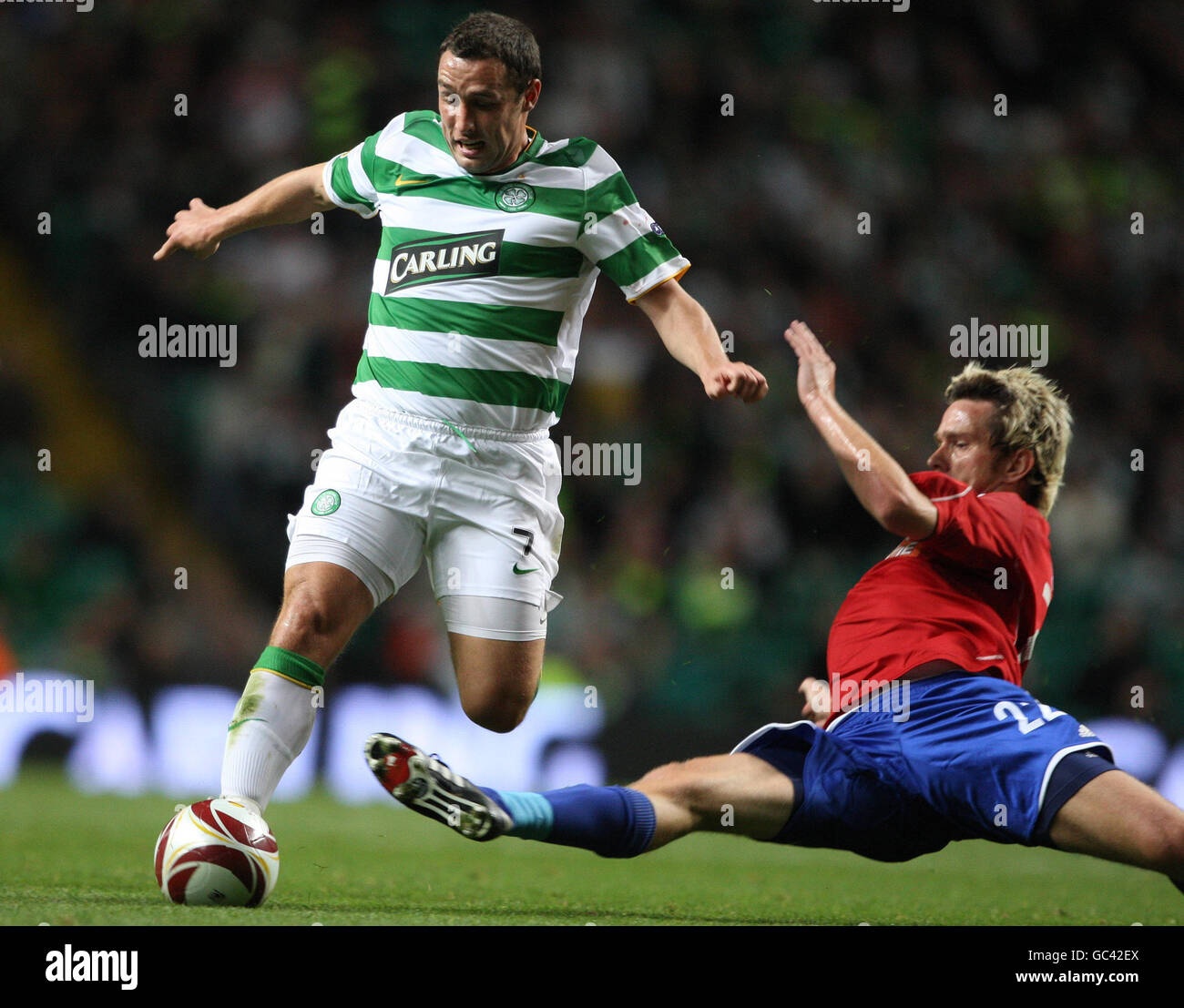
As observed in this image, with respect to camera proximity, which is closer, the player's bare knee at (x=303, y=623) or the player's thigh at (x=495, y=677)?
the player's bare knee at (x=303, y=623)

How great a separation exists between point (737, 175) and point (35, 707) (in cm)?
558

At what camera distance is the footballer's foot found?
117 inches

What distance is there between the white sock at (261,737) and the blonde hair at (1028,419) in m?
1.98

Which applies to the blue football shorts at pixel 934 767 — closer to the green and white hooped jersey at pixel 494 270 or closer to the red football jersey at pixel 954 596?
the red football jersey at pixel 954 596

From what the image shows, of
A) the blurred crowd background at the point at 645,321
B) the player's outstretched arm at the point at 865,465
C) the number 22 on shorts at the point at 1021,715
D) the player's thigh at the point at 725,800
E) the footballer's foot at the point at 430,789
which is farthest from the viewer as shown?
the blurred crowd background at the point at 645,321

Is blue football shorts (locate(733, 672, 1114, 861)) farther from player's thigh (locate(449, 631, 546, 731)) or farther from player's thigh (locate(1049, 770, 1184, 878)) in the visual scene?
player's thigh (locate(449, 631, 546, 731))

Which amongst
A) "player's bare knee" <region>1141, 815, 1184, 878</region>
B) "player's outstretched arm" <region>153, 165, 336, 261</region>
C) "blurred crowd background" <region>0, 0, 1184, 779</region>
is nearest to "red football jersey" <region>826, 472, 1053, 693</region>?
"player's bare knee" <region>1141, 815, 1184, 878</region>

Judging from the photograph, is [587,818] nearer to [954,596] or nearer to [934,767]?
[934,767]

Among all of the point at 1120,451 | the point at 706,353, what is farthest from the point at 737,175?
the point at 706,353

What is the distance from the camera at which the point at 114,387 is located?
27.8ft

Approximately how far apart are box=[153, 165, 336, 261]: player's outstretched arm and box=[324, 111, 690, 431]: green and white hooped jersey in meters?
0.34

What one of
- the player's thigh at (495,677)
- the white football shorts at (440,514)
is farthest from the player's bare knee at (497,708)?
the white football shorts at (440,514)

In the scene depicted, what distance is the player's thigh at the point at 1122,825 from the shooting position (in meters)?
3.08

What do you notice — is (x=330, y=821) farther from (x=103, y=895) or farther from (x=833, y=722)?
(x=833, y=722)
